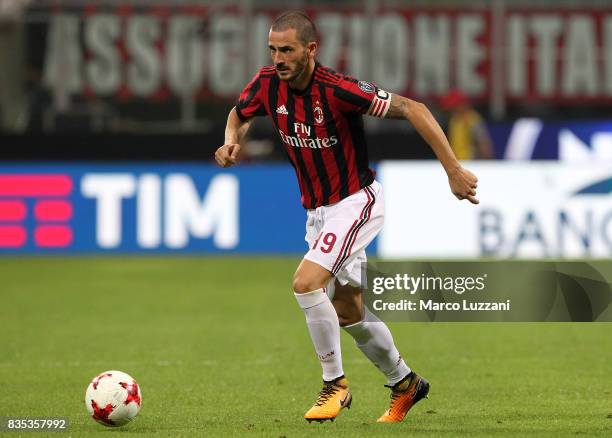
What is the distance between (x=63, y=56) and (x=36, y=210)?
337cm

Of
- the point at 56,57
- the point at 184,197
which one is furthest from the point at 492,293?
the point at 56,57

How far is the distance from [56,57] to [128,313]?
8.06 metres

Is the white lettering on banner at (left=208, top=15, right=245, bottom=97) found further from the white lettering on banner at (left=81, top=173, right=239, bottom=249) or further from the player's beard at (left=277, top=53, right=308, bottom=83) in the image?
the player's beard at (left=277, top=53, right=308, bottom=83)

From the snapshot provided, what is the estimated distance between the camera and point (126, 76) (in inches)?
810

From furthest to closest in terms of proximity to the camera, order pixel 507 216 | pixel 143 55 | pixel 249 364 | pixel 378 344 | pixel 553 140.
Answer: pixel 143 55
pixel 553 140
pixel 507 216
pixel 249 364
pixel 378 344

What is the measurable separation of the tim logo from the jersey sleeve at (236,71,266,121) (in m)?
10.3

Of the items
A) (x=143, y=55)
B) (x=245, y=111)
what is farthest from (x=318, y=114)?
(x=143, y=55)

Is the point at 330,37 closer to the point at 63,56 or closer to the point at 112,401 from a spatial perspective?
the point at 63,56

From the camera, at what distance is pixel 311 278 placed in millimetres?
6957

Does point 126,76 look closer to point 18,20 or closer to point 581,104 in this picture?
point 18,20

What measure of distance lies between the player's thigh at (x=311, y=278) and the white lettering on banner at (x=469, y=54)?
46.5 ft

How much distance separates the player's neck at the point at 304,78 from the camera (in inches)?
278

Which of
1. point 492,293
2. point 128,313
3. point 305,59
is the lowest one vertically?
point 128,313

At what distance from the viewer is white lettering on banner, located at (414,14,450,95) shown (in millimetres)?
20750
